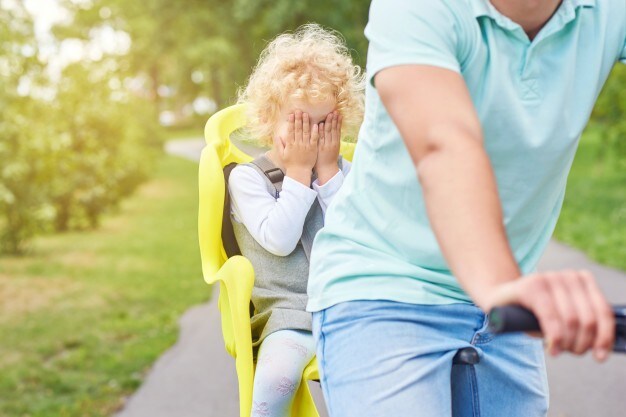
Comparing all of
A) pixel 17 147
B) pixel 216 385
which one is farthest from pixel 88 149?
pixel 216 385

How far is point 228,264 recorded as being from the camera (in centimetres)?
255

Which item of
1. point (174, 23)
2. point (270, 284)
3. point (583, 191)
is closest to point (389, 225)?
point (270, 284)

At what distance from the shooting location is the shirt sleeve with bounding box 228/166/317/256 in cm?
266

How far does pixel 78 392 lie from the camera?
5.61m

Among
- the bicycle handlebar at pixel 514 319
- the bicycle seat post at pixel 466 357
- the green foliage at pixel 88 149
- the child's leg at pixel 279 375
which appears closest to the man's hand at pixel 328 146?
the child's leg at pixel 279 375

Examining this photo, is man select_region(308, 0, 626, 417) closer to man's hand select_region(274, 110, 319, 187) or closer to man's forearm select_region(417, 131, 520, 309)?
man's forearm select_region(417, 131, 520, 309)

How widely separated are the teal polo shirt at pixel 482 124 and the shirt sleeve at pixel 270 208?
828mm

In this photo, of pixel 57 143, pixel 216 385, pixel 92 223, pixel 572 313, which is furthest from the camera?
pixel 92 223

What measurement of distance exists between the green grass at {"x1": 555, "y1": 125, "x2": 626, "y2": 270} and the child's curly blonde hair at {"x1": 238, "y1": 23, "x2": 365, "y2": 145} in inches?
245

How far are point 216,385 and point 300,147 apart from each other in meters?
3.25

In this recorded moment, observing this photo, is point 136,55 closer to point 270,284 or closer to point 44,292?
point 44,292

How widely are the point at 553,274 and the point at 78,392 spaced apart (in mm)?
4927

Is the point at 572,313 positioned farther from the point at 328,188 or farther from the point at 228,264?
the point at 328,188

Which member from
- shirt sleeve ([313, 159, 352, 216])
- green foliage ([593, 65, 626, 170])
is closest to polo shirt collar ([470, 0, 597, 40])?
shirt sleeve ([313, 159, 352, 216])
